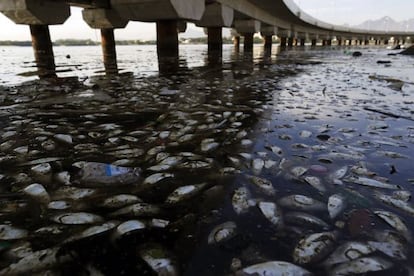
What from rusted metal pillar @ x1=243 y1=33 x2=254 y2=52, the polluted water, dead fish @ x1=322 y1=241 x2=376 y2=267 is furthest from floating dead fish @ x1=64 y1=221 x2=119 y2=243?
rusted metal pillar @ x1=243 y1=33 x2=254 y2=52

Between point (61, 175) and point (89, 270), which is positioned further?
point (61, 175)

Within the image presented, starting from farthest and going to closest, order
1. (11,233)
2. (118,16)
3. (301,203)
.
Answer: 1. (118,16)
2. (301,203)
3. (11,233)

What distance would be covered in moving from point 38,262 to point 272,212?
145 centimetres

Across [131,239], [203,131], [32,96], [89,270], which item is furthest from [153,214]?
[32,96]

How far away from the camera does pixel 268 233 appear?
1775 millimetres

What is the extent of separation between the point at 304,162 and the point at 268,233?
4.04 ft

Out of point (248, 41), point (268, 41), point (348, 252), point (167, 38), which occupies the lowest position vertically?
point (348, 252)

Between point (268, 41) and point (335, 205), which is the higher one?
point (268, 41)

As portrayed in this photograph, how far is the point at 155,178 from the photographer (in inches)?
96.8

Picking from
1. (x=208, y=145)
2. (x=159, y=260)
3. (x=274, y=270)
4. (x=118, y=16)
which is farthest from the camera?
(x=118, y=16)

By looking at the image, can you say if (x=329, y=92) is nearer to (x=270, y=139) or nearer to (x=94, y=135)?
(x=270, y=139)

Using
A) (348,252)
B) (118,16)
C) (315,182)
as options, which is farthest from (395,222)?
(118,16)

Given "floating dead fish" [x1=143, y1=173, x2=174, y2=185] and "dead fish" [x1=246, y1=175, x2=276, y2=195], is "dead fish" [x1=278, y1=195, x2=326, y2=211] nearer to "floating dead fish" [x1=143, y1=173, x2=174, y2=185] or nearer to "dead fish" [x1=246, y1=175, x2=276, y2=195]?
"dead fish" [x1=246, y1=175, x2=276, y2=195]

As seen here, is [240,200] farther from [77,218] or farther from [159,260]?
[77,218]
